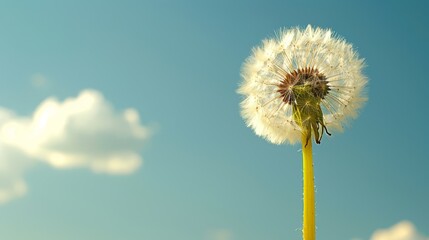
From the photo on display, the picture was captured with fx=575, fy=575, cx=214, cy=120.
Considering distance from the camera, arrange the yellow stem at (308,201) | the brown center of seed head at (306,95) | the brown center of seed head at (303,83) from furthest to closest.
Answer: the brown center of seed head at (303,83)
the brown center of seed head at (306,95)
the yellow stem at (308,201)

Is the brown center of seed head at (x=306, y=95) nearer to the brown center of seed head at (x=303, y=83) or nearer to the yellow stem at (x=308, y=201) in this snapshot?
the brown center of seed head at (x=303, y=83)

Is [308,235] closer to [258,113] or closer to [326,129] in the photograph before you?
[326,129]

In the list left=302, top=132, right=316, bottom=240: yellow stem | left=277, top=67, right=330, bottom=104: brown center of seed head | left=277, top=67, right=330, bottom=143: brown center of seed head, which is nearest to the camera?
left=302, top=132, right=316, bottom=240: yellow stem

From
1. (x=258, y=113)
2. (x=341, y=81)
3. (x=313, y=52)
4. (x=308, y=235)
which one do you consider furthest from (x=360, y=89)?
(x=308, y=235)

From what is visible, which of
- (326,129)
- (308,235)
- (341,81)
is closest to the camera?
(308,235)

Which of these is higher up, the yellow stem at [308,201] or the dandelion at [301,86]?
the dandelion at [301,86]

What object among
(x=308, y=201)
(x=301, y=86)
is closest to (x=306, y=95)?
(x=301, y=86)

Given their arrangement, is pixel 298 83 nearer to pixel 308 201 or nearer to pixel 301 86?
pixel 301 86

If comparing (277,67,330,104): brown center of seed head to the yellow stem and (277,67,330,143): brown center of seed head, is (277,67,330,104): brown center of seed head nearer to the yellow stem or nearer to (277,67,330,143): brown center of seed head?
(277,67,330,143): brown center of seed head

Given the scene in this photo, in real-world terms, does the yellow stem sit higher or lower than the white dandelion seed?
lower
